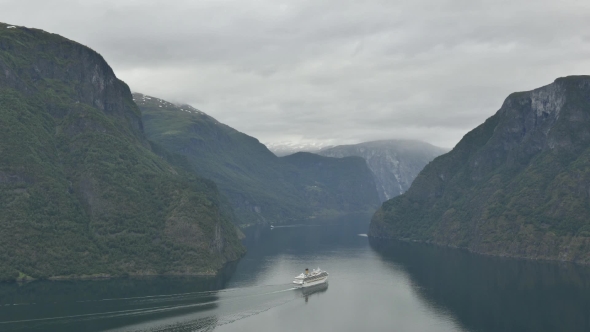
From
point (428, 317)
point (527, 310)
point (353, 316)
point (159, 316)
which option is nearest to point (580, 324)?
point (527, 310)

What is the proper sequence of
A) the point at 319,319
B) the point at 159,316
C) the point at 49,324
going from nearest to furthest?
1. the point at 49,324
2. the point at 159,316
3. the point at 319,319

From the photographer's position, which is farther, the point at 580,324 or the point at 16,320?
the point at 580,324

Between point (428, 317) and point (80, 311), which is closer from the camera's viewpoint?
point (80, 311)

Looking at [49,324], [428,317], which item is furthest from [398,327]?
[49,324]

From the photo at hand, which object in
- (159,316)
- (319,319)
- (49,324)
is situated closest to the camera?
(49,324)

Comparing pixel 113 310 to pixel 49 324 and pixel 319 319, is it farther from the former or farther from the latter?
pixel 319 319

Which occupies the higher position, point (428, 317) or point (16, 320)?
point (16, 320)

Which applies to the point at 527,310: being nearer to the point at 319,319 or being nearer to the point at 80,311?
the point at 319,319

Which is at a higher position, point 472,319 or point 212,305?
point 212,305
